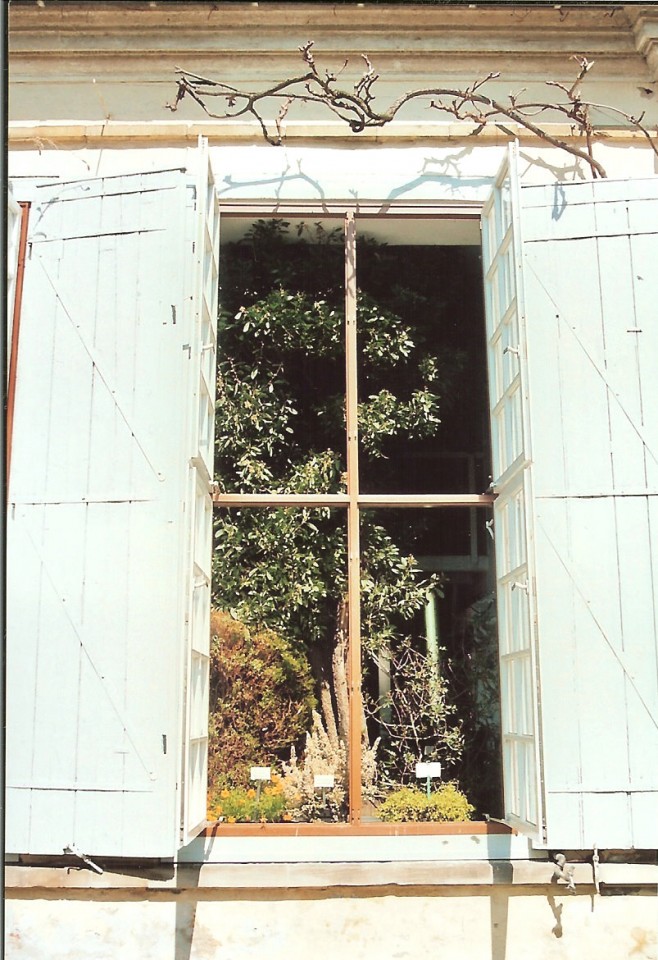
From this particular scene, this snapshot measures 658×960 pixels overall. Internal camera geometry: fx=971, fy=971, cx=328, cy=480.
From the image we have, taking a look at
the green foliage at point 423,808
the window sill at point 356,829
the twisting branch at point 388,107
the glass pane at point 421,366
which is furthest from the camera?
the glass pane at point 421,366

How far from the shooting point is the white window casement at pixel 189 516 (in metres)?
4.59

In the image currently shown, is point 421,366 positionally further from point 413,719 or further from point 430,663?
point 413,719

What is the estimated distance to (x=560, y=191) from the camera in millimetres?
5348

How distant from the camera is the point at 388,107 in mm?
5922

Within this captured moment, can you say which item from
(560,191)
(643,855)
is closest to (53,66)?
(560,191)

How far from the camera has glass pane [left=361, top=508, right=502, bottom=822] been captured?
512 cm

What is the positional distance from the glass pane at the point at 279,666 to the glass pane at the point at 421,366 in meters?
0.55

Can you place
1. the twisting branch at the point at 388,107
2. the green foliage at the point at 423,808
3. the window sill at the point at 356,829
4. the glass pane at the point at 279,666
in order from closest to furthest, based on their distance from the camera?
1. the window sill at the point at 356,829
2. the green foliage at the point at 423,808
3. the glass pane at the point at 279,666
4. the twisting branch at the point at 388,107

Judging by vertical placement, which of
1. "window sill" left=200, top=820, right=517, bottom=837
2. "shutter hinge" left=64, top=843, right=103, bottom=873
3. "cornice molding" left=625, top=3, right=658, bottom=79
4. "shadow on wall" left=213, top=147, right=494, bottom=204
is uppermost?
"cornice molding" left=625, top=3, right=658, bottom=79

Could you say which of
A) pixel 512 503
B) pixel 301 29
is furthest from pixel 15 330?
pixel 512 503

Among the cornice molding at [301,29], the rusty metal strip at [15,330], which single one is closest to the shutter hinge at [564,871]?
the rusty metal strip at [15,330]

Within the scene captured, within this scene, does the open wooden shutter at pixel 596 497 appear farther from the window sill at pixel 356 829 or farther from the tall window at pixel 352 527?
the tall window at pixel 352 527

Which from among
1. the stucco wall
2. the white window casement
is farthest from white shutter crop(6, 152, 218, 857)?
the stucco wall

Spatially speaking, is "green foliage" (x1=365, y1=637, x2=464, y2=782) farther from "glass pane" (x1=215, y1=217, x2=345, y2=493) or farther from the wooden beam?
"glass pane" (x1=215, y1=217, x2=345, y2=493)
